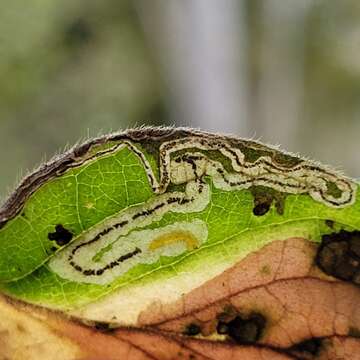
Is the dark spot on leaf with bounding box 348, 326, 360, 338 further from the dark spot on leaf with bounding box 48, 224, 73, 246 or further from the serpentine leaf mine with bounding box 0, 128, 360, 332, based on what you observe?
the dark spot on leaf with bounding box 48, 224, 73, 246

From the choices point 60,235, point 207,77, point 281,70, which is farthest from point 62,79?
point 60,235

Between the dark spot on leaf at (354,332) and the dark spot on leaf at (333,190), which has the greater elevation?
the dark spot on leaf at (333,190)

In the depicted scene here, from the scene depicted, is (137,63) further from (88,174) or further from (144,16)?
(88,174)

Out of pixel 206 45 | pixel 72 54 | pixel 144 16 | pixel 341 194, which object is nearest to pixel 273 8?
pixel 206 45

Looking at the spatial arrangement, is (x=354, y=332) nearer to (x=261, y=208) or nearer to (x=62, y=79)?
(x=261, y=208)

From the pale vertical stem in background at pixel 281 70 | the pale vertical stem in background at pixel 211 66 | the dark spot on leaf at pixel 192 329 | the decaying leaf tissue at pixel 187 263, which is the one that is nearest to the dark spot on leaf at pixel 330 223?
the decaying leaf tissue at pixel 187 263

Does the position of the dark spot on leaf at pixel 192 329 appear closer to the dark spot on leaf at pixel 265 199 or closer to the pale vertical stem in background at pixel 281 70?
the dark spot on leaf at pixel 265 199
